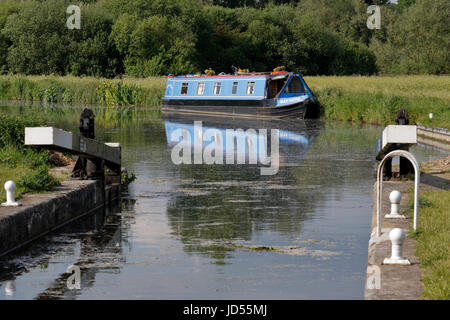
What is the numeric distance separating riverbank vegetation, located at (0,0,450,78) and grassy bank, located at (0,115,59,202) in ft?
163

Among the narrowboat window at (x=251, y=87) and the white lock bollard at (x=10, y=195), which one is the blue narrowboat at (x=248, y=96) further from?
the white lock bollard at (x=10, y=195)

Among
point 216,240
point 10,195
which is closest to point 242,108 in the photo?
point 216,240

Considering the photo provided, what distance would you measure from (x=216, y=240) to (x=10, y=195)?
Result: 2.56 meters

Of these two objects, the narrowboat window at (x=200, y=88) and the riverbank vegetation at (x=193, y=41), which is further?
the riverbank vegetation at (x=193, y=41)

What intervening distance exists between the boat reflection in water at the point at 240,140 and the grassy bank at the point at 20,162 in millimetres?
5118

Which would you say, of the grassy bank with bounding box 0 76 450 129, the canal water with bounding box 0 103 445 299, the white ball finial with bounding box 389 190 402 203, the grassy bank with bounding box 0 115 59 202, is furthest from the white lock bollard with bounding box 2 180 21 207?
the grassy bank with bounding box 0 76 450 129

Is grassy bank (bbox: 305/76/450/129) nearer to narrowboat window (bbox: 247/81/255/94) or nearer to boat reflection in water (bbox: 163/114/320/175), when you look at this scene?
boat reflection in water (bbox: 163/114/320/175)

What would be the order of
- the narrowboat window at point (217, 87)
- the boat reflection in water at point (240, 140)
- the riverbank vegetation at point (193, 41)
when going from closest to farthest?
1. the boat reflection in water at point (240, 140)
2. the narrowboat window at point (217, 87)
3. the riverbank vegetation at point (193, 41)

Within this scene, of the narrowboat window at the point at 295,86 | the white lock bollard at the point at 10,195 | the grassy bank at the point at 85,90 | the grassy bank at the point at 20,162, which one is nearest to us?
the white lock bollard at the point at 10,195

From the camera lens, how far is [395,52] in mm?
78188

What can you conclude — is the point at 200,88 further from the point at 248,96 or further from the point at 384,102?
the point at 384,102

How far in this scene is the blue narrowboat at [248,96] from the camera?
38.2 m

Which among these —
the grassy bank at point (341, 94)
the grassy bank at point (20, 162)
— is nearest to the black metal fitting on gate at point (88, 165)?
the grassy bank at point (20, 162)

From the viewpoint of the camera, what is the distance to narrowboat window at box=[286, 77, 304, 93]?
39.4 m
